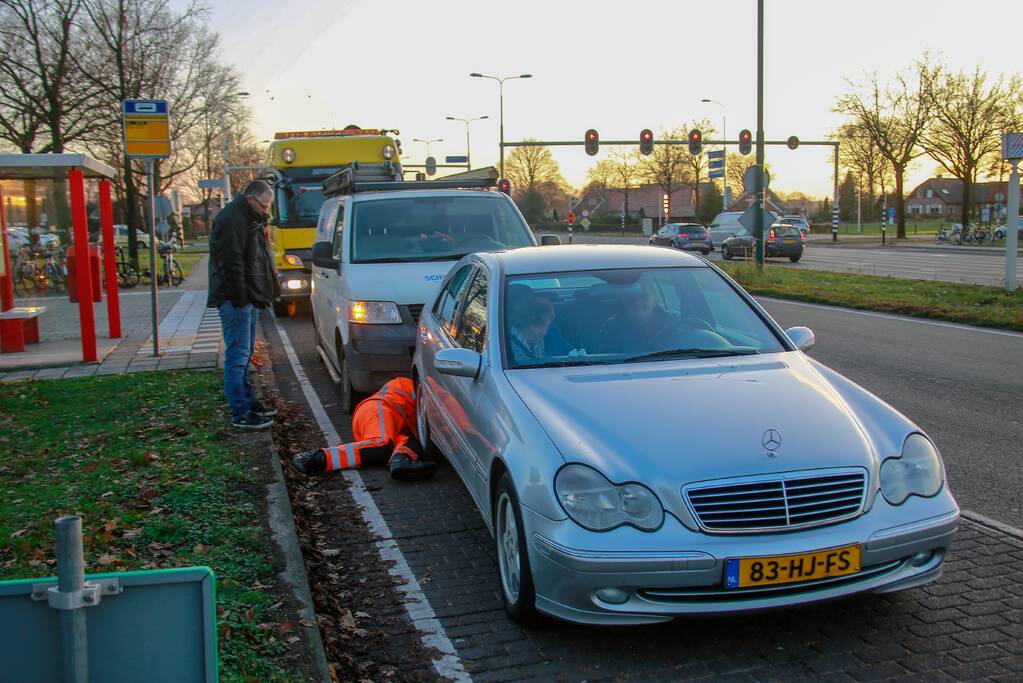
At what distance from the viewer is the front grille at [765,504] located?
11.9ft

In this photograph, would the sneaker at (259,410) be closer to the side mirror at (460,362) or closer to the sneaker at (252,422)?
the sneaker at (252,422)

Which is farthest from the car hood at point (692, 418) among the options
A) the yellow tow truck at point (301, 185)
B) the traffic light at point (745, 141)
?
the traffic light at point (745, 141)

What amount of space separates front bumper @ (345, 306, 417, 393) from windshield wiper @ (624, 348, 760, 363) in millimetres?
3629

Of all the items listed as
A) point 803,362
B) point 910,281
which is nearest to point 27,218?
point 803,362

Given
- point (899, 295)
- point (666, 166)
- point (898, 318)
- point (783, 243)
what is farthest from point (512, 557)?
point (666, 166)

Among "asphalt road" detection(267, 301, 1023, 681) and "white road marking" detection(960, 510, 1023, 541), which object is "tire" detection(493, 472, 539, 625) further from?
"white road marking" detection(960, 510, 1023, 541)

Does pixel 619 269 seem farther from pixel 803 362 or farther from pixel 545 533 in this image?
pixel 545 533

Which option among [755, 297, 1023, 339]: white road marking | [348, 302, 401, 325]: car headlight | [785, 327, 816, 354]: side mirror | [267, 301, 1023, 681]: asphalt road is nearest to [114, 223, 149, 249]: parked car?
[755, 297, 1023, 339]: white road marking

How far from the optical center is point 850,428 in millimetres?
4051

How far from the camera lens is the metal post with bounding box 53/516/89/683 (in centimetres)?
213

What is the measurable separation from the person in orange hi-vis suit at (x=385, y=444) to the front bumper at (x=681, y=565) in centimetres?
281

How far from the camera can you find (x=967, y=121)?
4894 cm

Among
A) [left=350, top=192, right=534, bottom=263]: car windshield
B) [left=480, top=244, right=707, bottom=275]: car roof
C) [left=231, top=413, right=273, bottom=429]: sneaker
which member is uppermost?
[left=350, top=192, right=534, bottom=263]: car windshield

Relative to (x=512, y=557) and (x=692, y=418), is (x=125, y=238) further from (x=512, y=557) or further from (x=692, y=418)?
(x=692, y=418)
